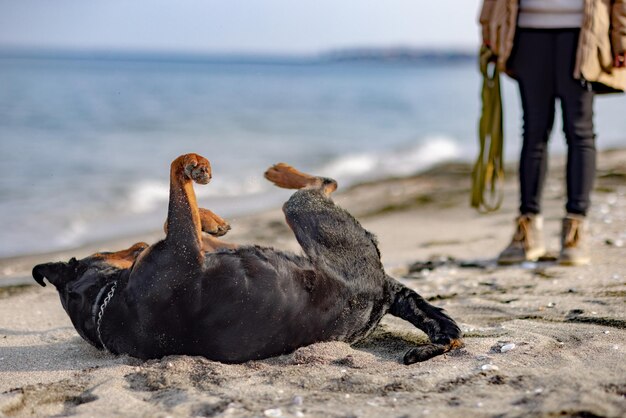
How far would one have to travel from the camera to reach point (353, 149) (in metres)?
14.7

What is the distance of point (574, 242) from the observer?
5133 mm

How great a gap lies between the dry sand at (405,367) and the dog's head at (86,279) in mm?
180

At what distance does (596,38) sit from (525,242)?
1.31 m

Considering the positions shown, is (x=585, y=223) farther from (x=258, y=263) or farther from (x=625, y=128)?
(x=625, y=128)

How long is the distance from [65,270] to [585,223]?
10.4ft

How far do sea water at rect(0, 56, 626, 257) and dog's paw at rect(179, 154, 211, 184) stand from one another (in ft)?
14.0

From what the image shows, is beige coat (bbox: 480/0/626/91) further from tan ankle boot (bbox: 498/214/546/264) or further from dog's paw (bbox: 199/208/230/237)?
dog's paw (bbox: 199/208/230/237)

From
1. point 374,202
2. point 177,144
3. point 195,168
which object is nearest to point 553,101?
point 195,168

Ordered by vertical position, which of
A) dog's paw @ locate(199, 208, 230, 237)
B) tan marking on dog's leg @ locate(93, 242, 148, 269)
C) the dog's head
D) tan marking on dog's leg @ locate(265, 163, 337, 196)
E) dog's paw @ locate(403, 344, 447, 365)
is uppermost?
tan marking on dog's leg @ locate(265, 163, 337, 196)

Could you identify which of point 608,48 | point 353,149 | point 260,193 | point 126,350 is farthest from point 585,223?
point 353,149

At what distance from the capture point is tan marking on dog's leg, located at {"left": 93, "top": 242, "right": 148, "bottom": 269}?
3434 millimetres

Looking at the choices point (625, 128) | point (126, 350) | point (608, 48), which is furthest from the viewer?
point (625, 128)

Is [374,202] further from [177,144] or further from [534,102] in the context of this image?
[177,144]

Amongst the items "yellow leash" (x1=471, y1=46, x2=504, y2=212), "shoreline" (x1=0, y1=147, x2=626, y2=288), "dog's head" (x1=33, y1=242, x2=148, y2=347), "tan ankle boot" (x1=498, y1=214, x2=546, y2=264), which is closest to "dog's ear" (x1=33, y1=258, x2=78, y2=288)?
"dog's head" (x1=33, y1=242, x2=148, y2=347)
